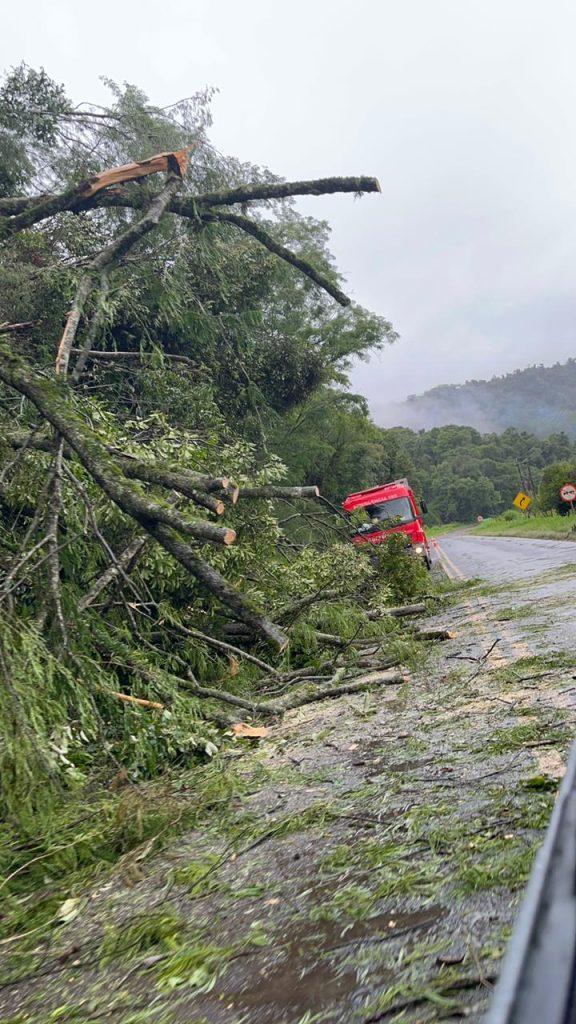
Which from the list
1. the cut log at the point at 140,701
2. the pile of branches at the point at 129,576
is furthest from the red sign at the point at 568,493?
the cut log at the point at 140,701

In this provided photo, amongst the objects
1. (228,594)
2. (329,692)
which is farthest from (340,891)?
(329,692)

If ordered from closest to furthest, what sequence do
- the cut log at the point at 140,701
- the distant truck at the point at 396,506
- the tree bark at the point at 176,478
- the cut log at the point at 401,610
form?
the cut log at the point at 140,701, the tree bark at the point at 176,478, the cut log at the point at 401,610, the distant truck at the point at 396,506

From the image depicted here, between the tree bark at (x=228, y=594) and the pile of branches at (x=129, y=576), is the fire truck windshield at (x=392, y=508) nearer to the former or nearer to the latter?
the pile of branches at (x=129, y=576)

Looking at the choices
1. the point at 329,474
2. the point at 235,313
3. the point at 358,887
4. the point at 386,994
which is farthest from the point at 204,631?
the point at 329,474

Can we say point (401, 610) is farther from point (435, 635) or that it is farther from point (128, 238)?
point (128, 238)

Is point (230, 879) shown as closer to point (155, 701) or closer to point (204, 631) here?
point (155, 701)

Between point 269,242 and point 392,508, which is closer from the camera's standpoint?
point 269,242

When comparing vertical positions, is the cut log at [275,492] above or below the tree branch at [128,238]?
below

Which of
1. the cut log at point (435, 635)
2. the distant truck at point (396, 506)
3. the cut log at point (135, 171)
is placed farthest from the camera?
the distant truck at point (396, 506)

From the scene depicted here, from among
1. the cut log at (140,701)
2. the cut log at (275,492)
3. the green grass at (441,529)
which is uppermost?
the cut log at (275,492)

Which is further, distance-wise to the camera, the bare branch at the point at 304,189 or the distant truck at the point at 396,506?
the distant truck at the point at 396,506

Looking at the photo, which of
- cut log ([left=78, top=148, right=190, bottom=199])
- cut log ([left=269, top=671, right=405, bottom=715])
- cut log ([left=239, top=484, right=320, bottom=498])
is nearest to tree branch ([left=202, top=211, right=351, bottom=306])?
cut log ([left=78, top=148, right=190, bottom=199])

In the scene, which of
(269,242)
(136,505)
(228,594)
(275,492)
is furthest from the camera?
(269,242)

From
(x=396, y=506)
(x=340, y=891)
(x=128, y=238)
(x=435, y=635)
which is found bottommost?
(x=435, y=635)
